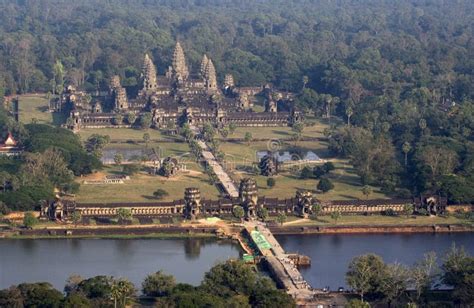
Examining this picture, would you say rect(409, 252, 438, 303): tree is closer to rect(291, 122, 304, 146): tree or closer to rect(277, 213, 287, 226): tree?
rect(277, 213, 287, 226): tree

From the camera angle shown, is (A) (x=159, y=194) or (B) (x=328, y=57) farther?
(B) (x=328, y=57)

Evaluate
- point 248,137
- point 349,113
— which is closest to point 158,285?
point 248,137

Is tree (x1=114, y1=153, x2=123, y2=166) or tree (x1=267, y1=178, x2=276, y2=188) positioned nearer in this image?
tree (x1=267, y1=178, x2=276, y2=188)

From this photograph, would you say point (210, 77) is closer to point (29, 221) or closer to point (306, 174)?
point (306, 174)

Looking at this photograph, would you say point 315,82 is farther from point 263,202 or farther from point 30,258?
point 30,258

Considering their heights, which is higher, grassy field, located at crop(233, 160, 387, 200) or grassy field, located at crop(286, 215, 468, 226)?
grassy field, located at crop(233, 160, 387, 200)

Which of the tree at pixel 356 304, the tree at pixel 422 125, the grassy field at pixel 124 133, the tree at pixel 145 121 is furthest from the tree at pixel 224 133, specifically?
the tree at pixel 356 304

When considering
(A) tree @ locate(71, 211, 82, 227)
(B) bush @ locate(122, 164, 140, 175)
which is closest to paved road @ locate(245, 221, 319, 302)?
(A) tree @ locate(71, 211, 82, 227)
